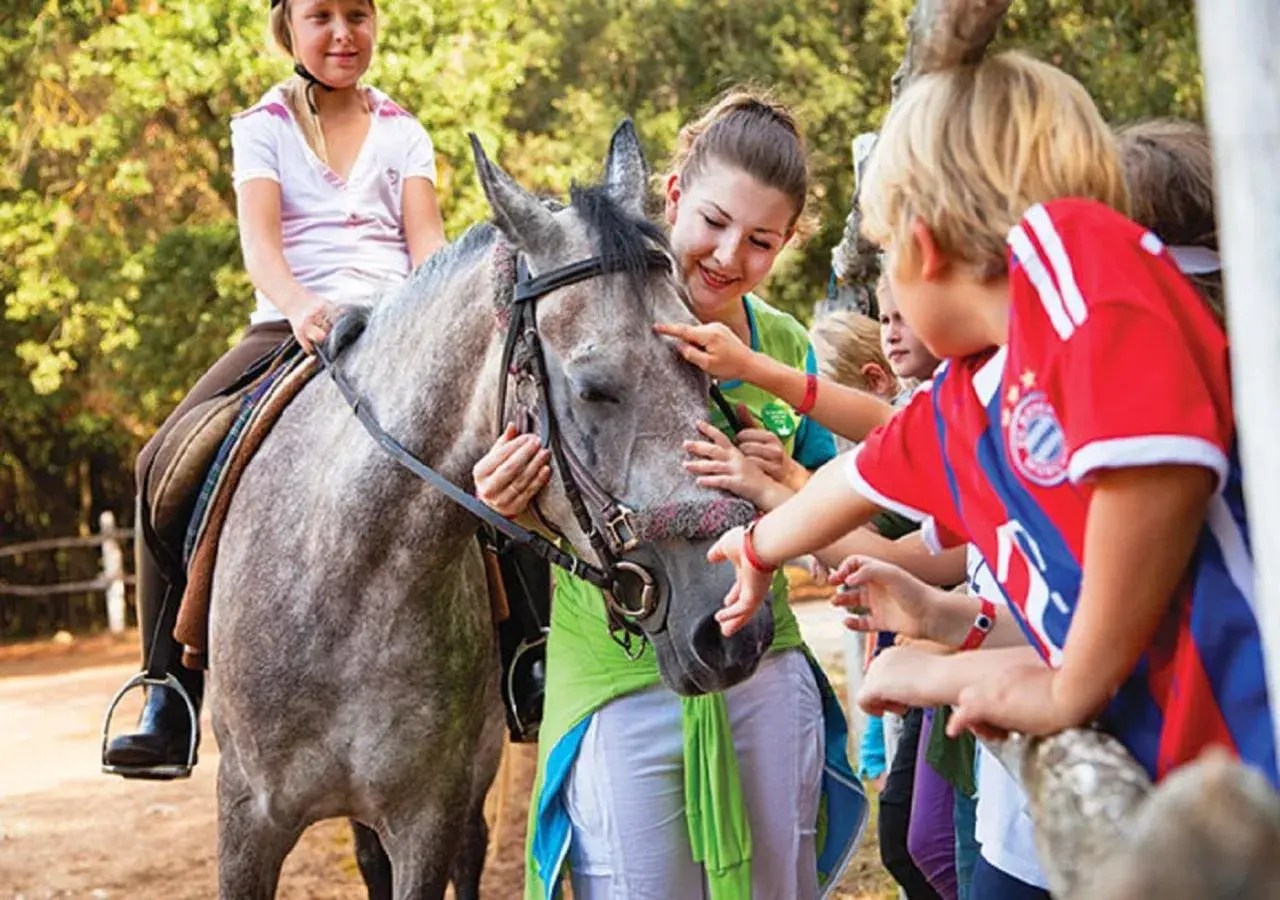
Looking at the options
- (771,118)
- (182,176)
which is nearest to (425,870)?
(771,118)

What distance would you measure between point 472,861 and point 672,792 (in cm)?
193

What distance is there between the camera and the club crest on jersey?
1.78m

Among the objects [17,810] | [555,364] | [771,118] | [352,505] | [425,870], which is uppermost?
[771,118]

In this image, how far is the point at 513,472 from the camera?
3.26 metres

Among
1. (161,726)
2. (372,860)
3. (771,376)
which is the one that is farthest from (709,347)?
(372,860)

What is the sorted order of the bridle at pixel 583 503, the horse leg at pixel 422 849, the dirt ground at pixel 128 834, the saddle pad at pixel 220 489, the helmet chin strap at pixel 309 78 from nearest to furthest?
the bridle at pixel 583 503
the horse leg at pixel 422 849
the saddle pad at pixel 220 489
the helmet chin strap at pixel 309 78
the dirt ground at pixel 128 834

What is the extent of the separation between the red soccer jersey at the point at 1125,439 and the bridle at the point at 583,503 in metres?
1.27

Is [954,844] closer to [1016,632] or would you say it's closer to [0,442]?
[1016,632]

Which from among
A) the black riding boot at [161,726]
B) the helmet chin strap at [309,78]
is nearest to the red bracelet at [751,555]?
the black riding boot at [161,726]

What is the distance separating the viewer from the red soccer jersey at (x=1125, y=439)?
5.45 ft

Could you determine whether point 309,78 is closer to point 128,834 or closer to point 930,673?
point 930,673

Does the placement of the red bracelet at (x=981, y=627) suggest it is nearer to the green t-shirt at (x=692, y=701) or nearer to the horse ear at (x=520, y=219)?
the green t-shirt at (x=692, y=701)

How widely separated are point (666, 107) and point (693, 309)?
728 inches

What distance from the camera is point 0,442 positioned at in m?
22.9
